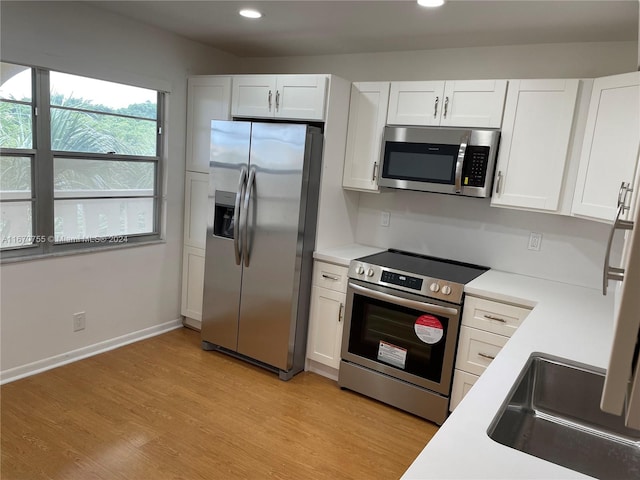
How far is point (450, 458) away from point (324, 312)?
7.48 feet

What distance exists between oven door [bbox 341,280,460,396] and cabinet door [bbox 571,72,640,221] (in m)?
0.95

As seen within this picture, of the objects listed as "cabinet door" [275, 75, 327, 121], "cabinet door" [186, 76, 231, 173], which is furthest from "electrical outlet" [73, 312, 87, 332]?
"cabinet door" [275, 75, 327, 121]

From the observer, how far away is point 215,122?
11.0 feet

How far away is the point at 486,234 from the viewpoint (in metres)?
3.19

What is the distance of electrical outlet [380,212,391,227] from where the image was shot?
3586 mm

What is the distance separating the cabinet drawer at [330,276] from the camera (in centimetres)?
317

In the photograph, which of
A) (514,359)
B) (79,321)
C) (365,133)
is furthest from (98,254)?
(514,359)

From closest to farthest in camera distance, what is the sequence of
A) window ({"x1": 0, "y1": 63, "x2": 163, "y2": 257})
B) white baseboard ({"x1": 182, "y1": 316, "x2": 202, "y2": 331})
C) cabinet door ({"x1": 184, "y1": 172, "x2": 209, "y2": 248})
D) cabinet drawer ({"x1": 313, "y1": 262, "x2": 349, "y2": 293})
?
window ({"x1": 0, "y1": 63, "x2": 163, "y2": 257})
cabinet drawer ({"x1": 313, "y1": 262, "x2": 349, "y2": 293})
cabinet door ({"x1": 184, "y1": 172, "x2": 209, "y2": 248})
white baseboard ({"x1": 182, "y1": 316, "x2": 202, "y2": 331})

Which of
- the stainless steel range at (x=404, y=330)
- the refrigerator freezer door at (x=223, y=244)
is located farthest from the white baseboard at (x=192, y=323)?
the stainless steel range at (x=404, y=330)

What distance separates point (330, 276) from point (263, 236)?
549 millimetres

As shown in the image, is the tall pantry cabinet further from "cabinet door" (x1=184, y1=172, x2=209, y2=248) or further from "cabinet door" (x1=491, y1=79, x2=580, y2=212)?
"cabinet door" (x1=491, y1=79, x2=580, y2=212)

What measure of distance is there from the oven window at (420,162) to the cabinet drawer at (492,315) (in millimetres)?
782

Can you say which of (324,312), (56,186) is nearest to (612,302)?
(324,312)

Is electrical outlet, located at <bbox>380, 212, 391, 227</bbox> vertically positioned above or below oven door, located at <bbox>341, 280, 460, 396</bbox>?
above
